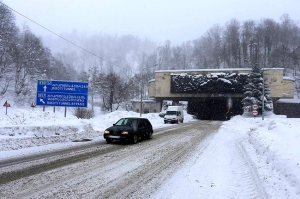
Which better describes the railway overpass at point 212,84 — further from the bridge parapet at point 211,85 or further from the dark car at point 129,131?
the dark car at point 129,131

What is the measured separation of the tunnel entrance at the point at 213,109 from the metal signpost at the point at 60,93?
5152cm

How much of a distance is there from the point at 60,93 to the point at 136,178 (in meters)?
15.7

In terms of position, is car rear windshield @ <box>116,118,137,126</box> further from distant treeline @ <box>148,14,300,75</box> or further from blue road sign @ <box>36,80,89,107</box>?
distant treeline @ <box>148,14,300,75</box>

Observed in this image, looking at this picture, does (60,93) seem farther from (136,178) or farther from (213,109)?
(213,109)

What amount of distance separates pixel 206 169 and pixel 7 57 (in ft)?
229

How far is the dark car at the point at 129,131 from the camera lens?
1385 cm

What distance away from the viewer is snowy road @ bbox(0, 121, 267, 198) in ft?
18.3

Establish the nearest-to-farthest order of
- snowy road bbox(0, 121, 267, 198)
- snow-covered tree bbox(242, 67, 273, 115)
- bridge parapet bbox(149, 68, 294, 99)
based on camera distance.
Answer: snowy road bbox(0, 121, 267, 198)
snow-covered tree bbox(242, 67, 273, 115)
bridge parapet bbox(149, 68, 294, 99)

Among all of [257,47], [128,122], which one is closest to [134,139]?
[128,122]

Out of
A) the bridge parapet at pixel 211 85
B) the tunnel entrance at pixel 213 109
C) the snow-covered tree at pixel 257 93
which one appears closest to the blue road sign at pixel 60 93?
the snow-covered tree at pixel 257 93

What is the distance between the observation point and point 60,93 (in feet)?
68.1

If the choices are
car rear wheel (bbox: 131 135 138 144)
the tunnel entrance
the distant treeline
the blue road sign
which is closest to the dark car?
car rear wheel (bbox: 131 135 138 144)

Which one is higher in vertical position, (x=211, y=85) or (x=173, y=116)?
(x=211, y=85)

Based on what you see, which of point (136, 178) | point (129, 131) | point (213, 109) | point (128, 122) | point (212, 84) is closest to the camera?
point (136, 178)
